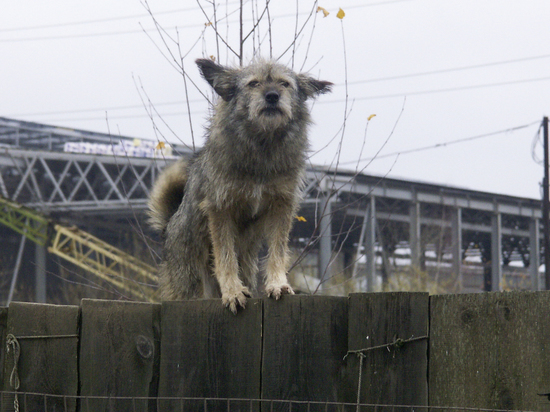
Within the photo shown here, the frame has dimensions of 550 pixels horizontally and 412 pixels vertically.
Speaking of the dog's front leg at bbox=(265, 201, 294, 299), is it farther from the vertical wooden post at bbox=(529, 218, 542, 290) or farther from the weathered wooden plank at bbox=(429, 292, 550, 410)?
the vertical wooden post at bbox=(529, 218, 542, 290)

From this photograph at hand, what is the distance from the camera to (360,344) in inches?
128

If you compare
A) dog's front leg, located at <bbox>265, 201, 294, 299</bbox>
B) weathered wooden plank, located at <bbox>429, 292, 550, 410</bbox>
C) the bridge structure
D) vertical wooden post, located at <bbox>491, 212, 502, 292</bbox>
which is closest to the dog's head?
dog's front leg, located at <bbox>265, 201, 294, 299</bbox>

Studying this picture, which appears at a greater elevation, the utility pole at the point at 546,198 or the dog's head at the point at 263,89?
the utility pole at the point at 546,198

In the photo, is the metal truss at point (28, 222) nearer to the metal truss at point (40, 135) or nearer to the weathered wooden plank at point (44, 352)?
the metal truss at point (40, 135)

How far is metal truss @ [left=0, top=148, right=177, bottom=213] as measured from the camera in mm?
32900

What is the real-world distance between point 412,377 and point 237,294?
3.97ft

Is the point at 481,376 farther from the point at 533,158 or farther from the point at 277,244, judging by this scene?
the point at 533,158

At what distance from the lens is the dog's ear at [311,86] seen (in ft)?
16.4

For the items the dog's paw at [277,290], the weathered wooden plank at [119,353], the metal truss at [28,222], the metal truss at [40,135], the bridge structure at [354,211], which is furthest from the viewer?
the metal truss at [40,135]

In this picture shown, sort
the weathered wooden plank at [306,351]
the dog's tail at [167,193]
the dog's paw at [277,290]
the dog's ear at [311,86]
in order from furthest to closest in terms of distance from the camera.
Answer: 1. the dog's tail at [167,193]
2. the dog's ear at [311,86]
3. the dog's paw at [277,290]
4. the weathered wooden plank at [306,351]

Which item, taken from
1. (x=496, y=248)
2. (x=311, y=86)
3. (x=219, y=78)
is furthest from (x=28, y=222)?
(x=311, y=86)

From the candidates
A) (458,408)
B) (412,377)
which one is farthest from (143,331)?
(458,408)

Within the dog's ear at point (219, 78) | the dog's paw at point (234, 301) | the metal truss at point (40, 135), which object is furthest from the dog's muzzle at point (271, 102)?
the metal truss at point (40, 135)

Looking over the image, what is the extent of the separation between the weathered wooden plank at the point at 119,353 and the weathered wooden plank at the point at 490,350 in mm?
1638
